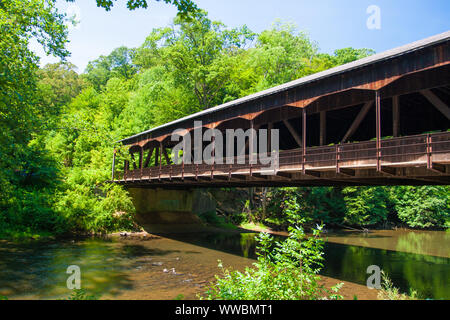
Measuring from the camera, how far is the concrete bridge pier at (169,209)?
28234 millimetres

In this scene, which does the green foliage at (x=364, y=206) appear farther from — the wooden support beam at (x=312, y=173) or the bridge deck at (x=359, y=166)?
the wooden support beam at (x=312, y=173)

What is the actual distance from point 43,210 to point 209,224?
16.0 m

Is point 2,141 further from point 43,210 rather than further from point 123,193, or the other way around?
point 123,193

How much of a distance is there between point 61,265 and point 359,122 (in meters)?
14.4

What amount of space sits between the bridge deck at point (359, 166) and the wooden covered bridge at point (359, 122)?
0.10 ft

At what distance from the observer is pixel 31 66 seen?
1605 cm

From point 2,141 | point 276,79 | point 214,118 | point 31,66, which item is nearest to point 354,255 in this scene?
point 214,118

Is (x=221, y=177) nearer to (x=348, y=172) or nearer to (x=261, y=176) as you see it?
(x=261, y=176)

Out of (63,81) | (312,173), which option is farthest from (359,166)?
(63,81)

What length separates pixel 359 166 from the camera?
11.4m

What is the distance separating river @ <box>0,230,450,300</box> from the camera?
11.3 m

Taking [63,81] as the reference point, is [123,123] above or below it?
below

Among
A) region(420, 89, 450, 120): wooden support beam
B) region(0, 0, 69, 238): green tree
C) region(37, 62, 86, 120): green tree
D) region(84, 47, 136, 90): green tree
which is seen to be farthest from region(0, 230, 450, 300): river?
region(84, 47, 136, 90): green tree

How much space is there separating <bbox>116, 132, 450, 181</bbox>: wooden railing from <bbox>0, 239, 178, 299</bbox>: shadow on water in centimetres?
617
